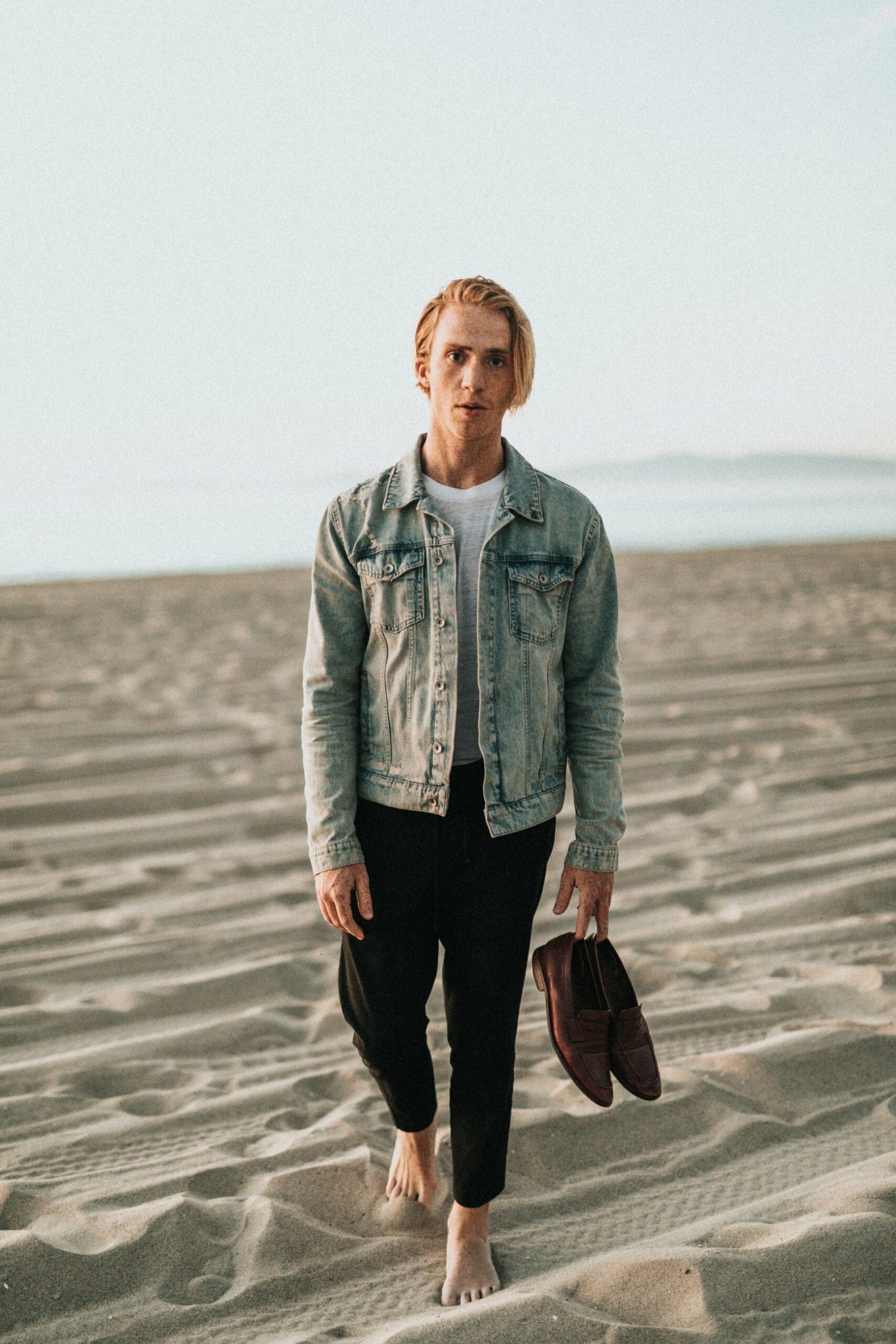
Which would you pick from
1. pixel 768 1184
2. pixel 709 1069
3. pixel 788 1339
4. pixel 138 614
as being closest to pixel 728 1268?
pixel 788 1339

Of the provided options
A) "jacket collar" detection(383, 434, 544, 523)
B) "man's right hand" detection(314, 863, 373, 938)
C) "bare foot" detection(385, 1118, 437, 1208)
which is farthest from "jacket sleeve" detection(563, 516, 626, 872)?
"bare foot" detection(385, 1118, 437, 1208)

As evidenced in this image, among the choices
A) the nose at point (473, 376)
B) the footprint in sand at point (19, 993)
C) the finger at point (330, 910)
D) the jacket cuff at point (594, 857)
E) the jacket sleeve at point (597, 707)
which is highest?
the nose at point (473, 376)

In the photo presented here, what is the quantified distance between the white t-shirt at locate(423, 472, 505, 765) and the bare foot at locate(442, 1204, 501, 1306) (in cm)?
98

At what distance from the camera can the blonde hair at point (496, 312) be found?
75.5 inches

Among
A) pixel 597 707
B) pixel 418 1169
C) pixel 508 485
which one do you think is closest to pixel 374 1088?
pixel 418 1169

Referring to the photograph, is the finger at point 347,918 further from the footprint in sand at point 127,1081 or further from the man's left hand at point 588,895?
the footprint in sand at point 127,1081

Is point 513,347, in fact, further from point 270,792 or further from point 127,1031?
point 270,792

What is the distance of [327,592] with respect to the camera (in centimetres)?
205

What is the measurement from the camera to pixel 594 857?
2074mm

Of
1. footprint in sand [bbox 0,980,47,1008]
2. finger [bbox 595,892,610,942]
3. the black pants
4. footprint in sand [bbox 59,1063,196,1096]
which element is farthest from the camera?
footprint in sand [bbox 0,980,47,1008]

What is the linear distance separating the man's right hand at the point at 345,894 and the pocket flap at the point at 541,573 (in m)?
0.66

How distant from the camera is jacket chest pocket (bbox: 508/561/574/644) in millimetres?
1975

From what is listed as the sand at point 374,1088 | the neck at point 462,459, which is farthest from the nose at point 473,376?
the sand at point 374,1088

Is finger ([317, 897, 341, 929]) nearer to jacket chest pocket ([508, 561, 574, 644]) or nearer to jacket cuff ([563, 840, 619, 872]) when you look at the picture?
jacket cuff ([563, 840, 619, 872])
